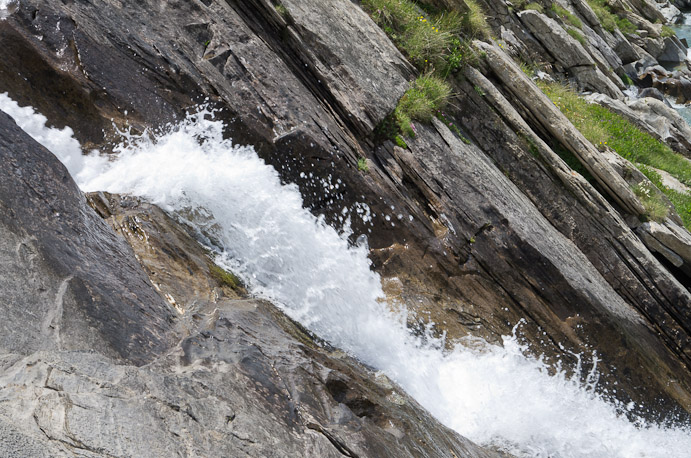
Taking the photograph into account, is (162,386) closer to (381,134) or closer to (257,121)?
(257,121)

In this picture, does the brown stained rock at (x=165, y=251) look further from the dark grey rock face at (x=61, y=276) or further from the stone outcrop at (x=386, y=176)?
the dark grey rock face at (x=61, y=276)

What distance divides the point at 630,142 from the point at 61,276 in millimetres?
17848

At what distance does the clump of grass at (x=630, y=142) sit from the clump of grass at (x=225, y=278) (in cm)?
1164

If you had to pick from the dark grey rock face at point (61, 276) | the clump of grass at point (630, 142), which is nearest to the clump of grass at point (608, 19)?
the clump of grass at point (630, 142)

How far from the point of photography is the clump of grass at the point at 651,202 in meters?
11.7

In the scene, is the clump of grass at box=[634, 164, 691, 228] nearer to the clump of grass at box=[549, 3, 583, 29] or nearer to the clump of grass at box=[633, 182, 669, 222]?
→ the clump of grass at box=[633, 182, 669, 222]

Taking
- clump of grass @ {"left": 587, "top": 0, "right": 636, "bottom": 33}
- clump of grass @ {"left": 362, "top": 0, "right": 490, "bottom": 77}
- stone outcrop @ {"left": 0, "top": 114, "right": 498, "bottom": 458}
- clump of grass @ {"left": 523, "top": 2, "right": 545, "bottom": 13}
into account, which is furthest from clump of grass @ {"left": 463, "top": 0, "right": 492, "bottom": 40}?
clump of grass @ {"left": 587, "top": 0, "right": 636, "bottom": 33}

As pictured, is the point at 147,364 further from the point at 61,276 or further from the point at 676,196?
the point at 676,196

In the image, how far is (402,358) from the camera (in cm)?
836

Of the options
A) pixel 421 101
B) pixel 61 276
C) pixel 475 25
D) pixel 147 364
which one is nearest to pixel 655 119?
pixel 475 25

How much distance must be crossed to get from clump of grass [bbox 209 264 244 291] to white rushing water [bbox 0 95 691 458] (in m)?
0.32

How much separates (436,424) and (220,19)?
7711 millimetres

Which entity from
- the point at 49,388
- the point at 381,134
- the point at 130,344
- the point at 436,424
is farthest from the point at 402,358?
the point at 49,388

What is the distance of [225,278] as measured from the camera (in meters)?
6.95
